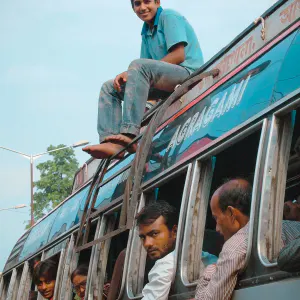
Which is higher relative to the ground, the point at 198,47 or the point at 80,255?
the point at 198,47

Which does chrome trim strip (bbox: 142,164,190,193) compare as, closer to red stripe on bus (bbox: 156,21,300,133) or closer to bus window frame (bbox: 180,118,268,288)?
bus window frame (bbox: 180,118,268,288)

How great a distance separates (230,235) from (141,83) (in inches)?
104

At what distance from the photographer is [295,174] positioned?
4754mm

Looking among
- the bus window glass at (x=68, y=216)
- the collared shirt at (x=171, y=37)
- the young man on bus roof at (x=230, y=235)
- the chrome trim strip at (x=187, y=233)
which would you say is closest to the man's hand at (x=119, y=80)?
the collared shirt at (x=171, y=37)

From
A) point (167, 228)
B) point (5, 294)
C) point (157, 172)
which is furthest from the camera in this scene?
point (5, 294)

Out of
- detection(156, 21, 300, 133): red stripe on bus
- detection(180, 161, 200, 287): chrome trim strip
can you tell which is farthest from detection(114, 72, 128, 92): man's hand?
detection(180, 161, 200, 287): chrome trim strip

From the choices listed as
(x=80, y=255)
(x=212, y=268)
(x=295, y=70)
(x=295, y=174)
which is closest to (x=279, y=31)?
(x=295, y=70)

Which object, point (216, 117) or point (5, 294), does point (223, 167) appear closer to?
point (216, 117)

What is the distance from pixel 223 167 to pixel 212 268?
43.5 inches

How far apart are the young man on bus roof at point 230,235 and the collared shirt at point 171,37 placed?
297 cm

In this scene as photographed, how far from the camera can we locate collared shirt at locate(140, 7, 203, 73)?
6922mm

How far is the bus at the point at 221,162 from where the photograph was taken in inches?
146

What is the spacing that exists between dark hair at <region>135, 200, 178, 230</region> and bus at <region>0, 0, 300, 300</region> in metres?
0.15

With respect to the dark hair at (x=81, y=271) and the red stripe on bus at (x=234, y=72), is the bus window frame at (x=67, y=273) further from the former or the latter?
the red stripe on bus at (x=234, y=72)
